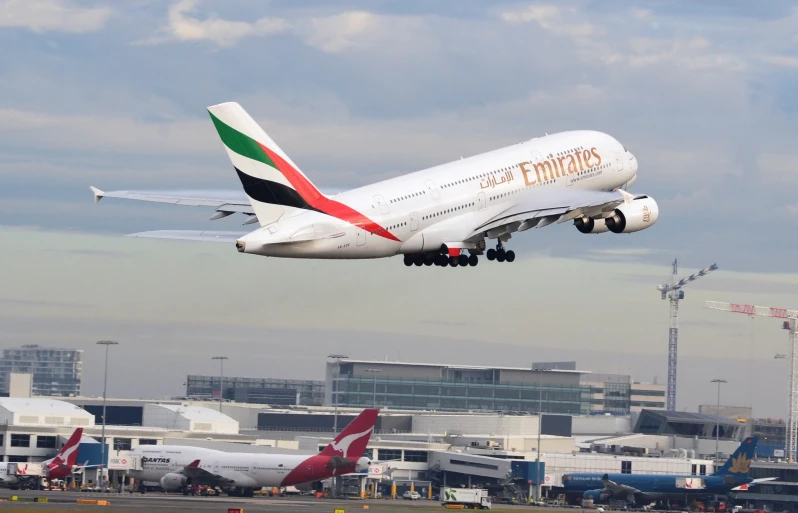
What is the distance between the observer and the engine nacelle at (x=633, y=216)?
81562mm

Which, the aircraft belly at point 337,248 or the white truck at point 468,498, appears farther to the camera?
the white truck at point 468,498

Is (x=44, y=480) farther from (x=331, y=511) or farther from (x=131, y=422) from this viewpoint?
(x=131, y=422)

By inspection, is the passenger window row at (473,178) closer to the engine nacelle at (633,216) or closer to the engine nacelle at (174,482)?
the engine nacelle at (633,216)

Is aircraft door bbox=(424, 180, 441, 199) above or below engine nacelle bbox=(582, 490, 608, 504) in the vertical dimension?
above

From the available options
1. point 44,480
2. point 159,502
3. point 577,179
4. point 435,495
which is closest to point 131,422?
point 435,495

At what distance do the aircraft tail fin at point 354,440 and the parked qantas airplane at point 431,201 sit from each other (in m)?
30.0

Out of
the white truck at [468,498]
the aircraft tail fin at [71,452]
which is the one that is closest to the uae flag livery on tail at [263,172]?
the white truck at [468,498]

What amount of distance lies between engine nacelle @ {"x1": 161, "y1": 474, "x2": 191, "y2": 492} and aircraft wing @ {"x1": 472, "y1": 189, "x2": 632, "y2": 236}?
145 ft

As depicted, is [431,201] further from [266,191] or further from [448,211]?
[266,191]

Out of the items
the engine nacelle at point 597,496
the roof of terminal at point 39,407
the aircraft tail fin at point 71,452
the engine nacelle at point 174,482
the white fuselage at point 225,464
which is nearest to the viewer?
the white fuselage at point 225,464

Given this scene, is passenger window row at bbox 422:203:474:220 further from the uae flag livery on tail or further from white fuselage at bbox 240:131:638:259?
the uae flag livery on tail

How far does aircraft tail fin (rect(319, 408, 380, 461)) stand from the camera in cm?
10594

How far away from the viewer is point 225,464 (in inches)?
4247

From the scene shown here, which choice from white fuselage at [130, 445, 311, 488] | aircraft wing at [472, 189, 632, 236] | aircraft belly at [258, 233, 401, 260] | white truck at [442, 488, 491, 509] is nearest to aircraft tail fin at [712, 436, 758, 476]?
white truck at [442, 488, 491, 509]
